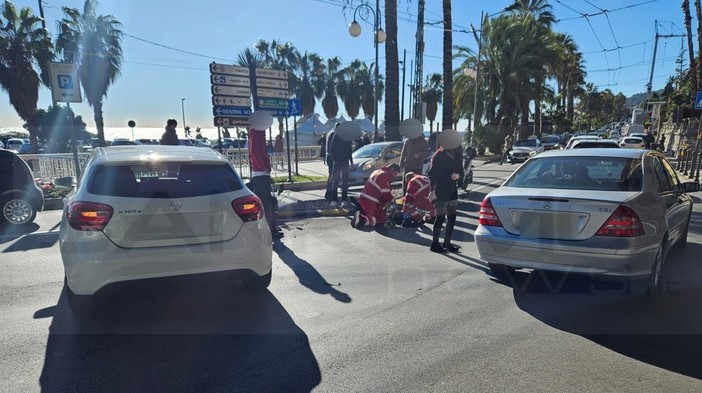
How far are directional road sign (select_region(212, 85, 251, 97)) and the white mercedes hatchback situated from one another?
6431 mm

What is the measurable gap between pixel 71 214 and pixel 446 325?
3.39m

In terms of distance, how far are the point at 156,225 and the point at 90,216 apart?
20.3 inches

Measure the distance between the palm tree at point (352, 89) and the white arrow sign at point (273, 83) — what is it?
143ft

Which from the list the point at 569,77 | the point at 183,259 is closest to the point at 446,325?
the point at 183,259

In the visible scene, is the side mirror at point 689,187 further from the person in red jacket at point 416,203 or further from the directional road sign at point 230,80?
the directional road sign at point 230,80

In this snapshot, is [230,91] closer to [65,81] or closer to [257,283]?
[65,81]

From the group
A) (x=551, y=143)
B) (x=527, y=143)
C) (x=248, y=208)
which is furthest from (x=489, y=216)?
(x=551, y=143)

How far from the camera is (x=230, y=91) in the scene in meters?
10.6

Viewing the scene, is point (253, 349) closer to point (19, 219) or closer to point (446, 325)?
point (446, 325)

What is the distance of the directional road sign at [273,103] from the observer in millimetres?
11570

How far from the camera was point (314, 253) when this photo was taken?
21.0ft

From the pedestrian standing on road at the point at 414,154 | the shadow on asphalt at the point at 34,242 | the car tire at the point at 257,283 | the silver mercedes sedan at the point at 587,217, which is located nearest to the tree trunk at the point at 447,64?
the pedestrian standing on road at the point at 414,154

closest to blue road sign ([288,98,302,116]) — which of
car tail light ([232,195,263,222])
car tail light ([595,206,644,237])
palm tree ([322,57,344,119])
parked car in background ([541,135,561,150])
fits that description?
car tail light ([232,195,263,222])

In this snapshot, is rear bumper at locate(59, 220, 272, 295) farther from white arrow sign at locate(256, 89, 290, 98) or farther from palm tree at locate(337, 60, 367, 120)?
palm tree at locate(337, 60, 367, 120)
